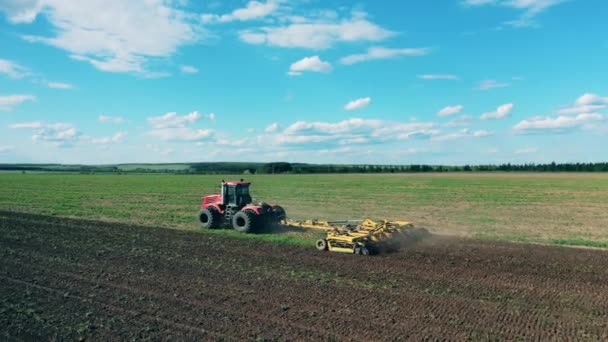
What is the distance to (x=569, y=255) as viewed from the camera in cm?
1523

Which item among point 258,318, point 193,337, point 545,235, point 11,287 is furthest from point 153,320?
point 545,235

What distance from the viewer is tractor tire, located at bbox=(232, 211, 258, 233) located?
774 inches

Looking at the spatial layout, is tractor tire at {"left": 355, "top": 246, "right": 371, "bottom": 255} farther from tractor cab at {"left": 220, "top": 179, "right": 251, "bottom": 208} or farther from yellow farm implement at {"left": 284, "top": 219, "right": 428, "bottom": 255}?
tractor cab at {"left": 220, "top": 179, "right": 251, "bottom": 208}

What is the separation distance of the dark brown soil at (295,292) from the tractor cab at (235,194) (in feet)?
13.2

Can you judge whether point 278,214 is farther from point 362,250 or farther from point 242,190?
point 362,250

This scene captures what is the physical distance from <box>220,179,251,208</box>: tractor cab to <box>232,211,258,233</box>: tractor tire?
849 millimetres

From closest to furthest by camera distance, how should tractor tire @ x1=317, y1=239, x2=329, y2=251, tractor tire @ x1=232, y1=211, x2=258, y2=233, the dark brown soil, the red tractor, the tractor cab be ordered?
the dark brown soil
tractor tire @ x1=317, y1=239, x2=329, y2=251
tractor tire @ x1=232, y1=211, x2=258, y2=233
the red tractor
the tractor cab

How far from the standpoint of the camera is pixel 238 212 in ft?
66.1

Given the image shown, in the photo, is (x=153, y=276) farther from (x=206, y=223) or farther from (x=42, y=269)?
(x=206, y=223)

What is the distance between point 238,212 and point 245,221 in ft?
1.88

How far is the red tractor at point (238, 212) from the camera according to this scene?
19766 millimetres

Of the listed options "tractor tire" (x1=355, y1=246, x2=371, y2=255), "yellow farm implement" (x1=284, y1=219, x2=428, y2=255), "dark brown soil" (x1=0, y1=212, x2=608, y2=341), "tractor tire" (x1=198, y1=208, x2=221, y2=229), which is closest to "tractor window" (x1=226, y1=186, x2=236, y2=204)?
"tractor tire" (x1=198, y1=208, x2=221, y2=229)

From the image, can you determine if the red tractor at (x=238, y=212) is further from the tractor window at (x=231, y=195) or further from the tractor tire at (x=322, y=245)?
the tractor tire at (x=322, y=245)

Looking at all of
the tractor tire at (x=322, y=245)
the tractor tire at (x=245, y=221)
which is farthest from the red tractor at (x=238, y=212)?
the tractor tire at (x=322, y=245)
